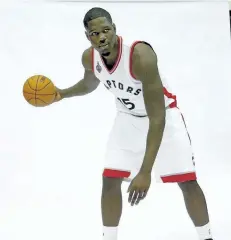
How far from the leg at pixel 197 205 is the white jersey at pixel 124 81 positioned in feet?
1.31

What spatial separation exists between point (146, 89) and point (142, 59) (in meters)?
0.13

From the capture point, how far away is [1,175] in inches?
171

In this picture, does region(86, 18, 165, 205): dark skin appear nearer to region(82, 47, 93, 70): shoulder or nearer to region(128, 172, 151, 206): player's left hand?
region(128, 172, 151, 206): player's left hand

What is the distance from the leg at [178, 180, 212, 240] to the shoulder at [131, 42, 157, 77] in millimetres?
607

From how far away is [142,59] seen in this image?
2.91 metres

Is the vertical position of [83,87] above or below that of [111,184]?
above

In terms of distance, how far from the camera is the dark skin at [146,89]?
2803 millimetres

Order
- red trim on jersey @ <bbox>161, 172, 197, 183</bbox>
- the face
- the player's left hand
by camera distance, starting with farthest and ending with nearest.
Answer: red trim on jersey @ <bbox>161, 172, 197, 183</bbox> → the face → the player's left hand

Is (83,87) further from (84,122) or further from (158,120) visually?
(84,122)

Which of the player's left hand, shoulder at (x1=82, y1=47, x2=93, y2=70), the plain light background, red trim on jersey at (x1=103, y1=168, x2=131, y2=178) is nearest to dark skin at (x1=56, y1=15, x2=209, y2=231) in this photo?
the player's left hand

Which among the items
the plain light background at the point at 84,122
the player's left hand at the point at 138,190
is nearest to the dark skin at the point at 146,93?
the player's left hand at the point at 138,190

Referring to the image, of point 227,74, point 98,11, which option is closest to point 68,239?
point 98,11

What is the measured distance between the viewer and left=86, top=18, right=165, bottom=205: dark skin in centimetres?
280

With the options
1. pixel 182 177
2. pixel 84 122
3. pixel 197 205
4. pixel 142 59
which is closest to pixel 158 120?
pixel 142 59
